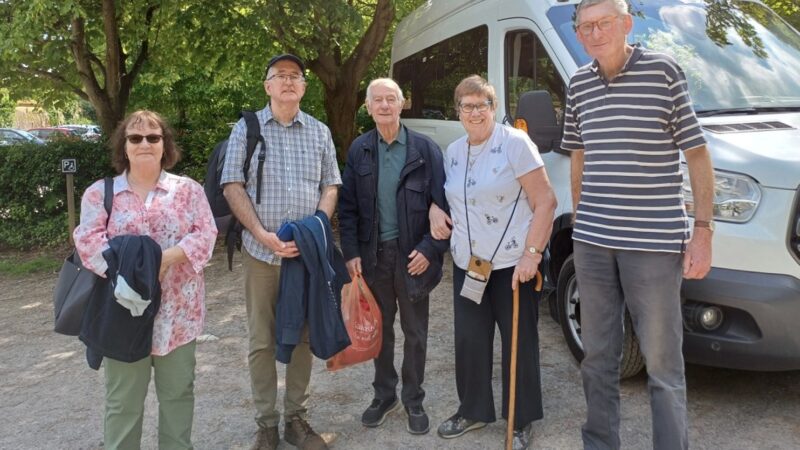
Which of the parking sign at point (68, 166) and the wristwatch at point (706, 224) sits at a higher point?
the parking sign at point (68, 166)

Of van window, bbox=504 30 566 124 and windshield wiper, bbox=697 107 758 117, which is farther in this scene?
van window, bbox=504 30 566 124

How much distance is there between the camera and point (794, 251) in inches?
118

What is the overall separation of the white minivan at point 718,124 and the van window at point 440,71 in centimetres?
2

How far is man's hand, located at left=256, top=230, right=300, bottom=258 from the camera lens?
2963mm

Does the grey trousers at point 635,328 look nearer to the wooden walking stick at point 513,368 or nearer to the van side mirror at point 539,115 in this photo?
the wooden walking stick at point 513,368

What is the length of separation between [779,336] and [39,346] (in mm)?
5023

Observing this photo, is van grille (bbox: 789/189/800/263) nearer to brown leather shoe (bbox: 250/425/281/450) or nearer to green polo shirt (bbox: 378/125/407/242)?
green polo shirt (bbox: 378/125/407/242)

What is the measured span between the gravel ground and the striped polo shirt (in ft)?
3.96

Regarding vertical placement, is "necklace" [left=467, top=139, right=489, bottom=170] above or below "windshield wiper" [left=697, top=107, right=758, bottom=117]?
below

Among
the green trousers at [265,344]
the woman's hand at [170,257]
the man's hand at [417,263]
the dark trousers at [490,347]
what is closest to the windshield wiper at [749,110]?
the dark trousers at [490,347]

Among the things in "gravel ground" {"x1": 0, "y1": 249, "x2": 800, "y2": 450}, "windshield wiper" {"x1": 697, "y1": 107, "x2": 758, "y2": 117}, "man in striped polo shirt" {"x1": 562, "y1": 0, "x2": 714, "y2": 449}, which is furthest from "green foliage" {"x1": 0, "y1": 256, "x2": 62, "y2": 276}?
"windshield wiper" {"x1": 697, "y1": 107, "x2": 758, "y2": 117}

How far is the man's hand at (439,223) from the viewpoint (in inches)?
127

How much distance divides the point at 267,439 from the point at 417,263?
1.14m

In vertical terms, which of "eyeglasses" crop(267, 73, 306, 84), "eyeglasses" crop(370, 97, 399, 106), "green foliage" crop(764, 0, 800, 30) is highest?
"green foliage" crop(764, 0, 800, 30)
